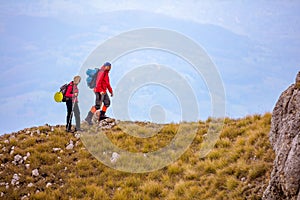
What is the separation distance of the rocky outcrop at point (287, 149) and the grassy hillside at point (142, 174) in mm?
1026

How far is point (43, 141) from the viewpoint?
15.3m

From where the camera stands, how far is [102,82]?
15.9 m

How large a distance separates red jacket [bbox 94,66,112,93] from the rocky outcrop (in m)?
8.57

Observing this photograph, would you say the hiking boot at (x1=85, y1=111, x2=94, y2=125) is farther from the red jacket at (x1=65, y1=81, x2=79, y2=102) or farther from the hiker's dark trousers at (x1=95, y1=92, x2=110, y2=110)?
the red jacket at (x1=65, y1=81, x2=79, y2=102)

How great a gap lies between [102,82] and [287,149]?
10.2 metres

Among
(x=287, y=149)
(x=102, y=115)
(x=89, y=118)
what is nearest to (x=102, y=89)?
(x=89, y=118)

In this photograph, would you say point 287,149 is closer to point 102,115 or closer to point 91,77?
point 91,77

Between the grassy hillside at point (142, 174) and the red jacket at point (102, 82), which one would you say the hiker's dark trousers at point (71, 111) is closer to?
the grassy hillside at point (142, 174)

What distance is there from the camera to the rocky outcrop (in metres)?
7.05

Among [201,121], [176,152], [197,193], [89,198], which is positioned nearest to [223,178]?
[197,193]

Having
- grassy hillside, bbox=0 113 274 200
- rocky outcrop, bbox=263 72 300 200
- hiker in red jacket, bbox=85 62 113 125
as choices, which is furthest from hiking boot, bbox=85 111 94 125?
rocky outcrop, bbox=263 72 300 200

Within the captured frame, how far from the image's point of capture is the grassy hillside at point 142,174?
33.4 feet

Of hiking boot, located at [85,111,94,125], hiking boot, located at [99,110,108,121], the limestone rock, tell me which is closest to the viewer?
the limestone rock

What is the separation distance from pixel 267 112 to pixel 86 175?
880cm
